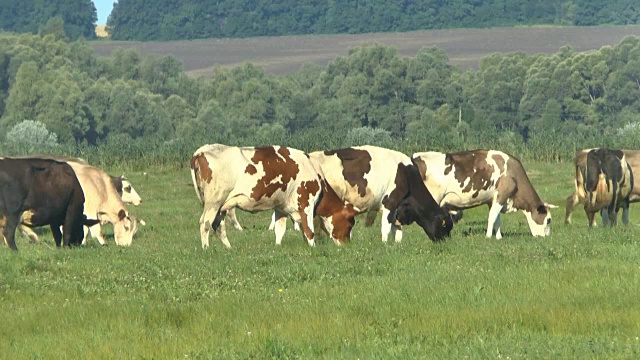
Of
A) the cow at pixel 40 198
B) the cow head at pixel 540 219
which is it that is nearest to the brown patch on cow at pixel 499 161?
the cow head at pixel 540 219

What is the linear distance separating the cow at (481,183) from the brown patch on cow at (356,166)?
6.91ft

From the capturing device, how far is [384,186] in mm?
25953

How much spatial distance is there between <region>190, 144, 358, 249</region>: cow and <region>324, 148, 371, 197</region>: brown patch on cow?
0.89 meters

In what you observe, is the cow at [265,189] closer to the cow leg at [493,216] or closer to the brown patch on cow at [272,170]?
the brown patch on cow at [272,170]

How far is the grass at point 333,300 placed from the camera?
13695 millimetres

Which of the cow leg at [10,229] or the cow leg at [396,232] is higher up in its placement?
the cow leg at [10,229]

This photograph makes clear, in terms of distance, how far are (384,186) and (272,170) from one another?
111 inches

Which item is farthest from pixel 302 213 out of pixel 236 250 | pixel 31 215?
pixel 31 215

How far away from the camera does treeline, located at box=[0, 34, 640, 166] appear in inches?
4724

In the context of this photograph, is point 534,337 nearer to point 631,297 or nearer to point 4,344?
point 631,297

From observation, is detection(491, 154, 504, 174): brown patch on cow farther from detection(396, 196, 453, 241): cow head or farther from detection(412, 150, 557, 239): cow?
detection(396, 196, 453, 241): cow head

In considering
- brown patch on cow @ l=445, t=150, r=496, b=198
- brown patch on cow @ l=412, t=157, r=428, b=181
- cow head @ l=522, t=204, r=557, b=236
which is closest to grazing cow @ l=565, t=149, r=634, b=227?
cow head @ l=522, t=204, r=557, b=236

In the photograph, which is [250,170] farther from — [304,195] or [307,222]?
[307,222]

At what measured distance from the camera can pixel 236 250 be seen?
22.2 meters
